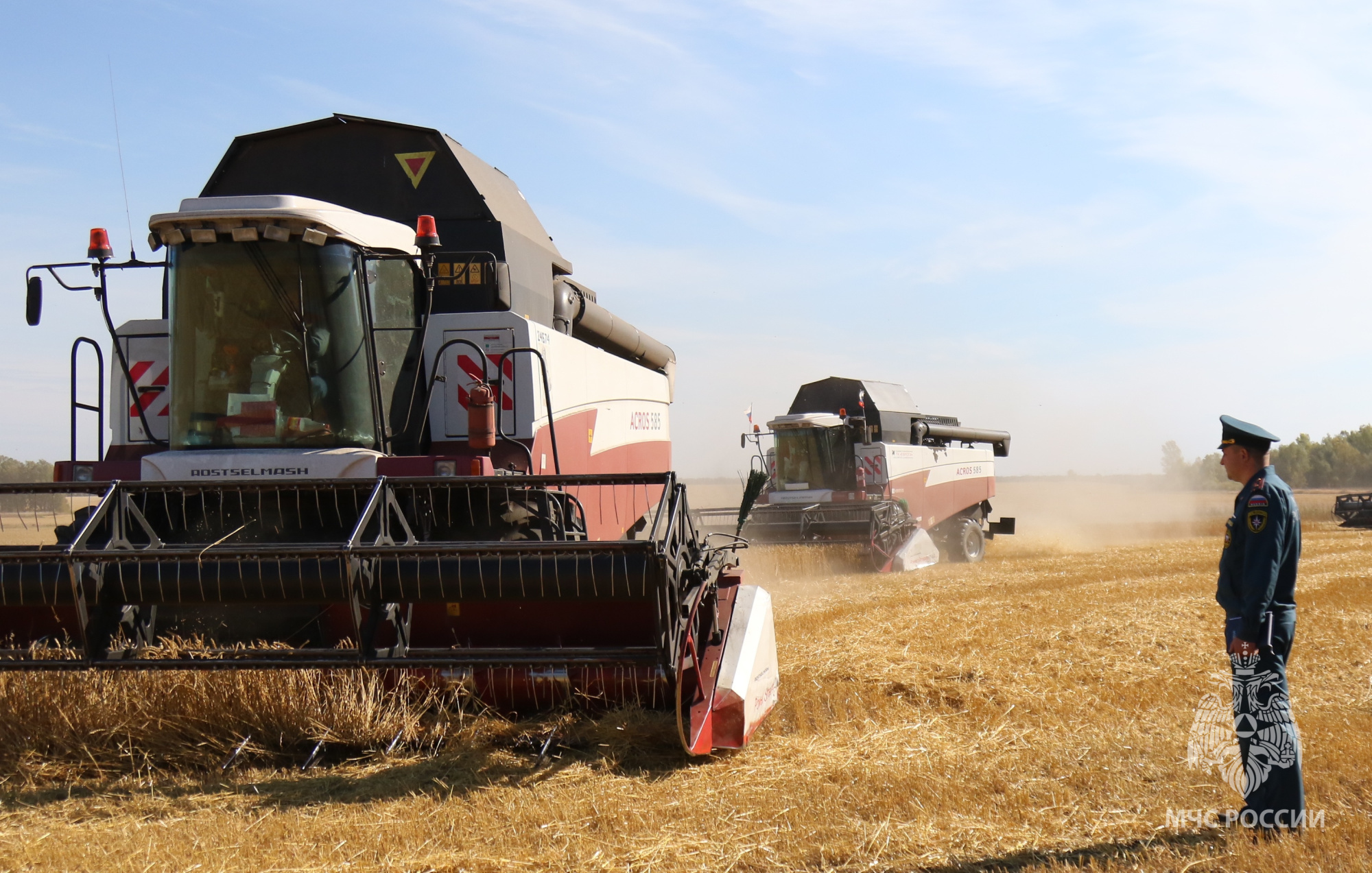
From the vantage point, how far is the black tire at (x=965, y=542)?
1875 centimetres

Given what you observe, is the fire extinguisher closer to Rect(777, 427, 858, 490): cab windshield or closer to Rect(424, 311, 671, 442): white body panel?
Rect(424, 311, 671, 442): white body panel

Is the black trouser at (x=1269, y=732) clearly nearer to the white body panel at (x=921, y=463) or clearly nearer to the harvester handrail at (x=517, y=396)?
the harvester handrail at (x=517, y=396)

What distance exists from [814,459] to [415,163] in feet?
37.2

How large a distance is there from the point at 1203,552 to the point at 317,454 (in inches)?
596

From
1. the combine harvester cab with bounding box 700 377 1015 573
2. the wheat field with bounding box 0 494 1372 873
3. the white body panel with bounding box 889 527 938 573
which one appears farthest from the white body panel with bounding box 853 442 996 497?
the wheat field with bounding box 0 494 1372 873

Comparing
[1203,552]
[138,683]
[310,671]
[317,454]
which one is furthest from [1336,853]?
[1203,552]

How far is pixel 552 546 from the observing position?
406 centimetres

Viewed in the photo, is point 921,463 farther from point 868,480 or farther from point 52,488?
point 52,488

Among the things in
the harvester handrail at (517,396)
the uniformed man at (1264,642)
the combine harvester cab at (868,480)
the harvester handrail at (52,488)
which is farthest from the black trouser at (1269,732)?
the combine harvester cab at (868,480)

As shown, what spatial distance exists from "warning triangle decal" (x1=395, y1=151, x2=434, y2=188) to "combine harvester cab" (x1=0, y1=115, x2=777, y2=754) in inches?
0.8

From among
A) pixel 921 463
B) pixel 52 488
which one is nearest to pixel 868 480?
pixel 921 463

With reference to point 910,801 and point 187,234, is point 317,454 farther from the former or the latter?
point 910,801

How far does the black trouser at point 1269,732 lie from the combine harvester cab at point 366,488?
1916 millimetres

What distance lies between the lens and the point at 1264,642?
348 centimetres
